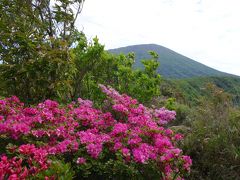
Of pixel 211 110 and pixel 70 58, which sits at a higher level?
pixel 70 58

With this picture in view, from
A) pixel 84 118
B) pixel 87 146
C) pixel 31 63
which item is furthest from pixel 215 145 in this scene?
pixel 31 63

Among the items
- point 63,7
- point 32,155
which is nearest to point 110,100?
point 32,155

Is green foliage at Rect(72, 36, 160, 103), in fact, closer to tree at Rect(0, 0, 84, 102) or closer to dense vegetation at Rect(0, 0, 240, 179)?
dense vegetation at Rect(0, 0, 240, 179)

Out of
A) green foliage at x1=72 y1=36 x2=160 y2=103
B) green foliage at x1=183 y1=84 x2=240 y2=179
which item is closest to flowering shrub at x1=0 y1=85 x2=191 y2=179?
green foliage at x1=183 y1=84 x2=240 y2=179

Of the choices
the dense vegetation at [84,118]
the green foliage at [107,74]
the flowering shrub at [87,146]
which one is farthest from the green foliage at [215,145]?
the green foliage at [107,74]

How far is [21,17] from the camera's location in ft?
22.7

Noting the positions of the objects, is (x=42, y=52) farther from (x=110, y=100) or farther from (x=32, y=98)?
(x=110, y=100)

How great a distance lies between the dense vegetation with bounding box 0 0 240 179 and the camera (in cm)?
365

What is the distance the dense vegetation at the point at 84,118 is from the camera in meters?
3.65

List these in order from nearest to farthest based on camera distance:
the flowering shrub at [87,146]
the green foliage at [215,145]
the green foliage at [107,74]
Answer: the flowering shrub at [87,146] → the green foliage at [215,145] → the green foliage at [107,74]

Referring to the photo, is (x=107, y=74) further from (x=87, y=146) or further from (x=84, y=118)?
(x=87, y=146)

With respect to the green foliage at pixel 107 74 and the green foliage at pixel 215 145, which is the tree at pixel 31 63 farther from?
the green foliage at pixel 215 145

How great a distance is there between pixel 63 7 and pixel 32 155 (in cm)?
587

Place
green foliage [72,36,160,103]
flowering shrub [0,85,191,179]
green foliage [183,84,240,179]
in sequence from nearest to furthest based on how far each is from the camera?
1. flowering shrub [0,85,191,179]
2. green foliage [183,84,240,179]
3. green foliage [72,36,160,103]
